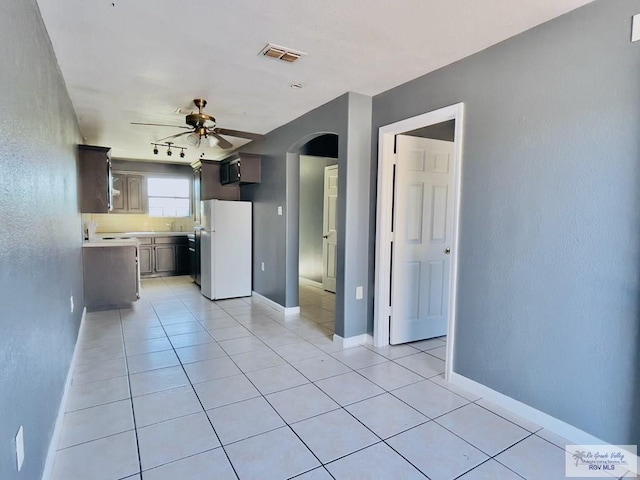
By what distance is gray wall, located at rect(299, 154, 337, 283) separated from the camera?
242 inches

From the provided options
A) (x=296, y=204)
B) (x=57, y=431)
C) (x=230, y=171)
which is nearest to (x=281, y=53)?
(x=296, y=204)

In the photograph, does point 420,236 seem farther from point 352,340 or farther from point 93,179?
point 93,179

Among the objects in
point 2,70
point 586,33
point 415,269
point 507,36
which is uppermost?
point 507,36

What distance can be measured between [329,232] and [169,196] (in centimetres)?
385

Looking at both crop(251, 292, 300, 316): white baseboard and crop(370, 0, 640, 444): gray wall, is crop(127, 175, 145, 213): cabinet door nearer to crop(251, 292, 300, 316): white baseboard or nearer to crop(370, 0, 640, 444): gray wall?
crop(251, 292, 300, 316): white baseboard

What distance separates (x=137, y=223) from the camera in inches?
286

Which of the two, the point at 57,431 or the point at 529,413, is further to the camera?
the point at 529,413

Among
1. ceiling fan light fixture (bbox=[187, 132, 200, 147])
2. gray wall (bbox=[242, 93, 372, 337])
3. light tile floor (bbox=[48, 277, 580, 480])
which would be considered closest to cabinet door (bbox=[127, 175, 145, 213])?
gray wall (bbox=[242, 93, 372, 337])

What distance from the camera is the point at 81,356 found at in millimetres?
3102

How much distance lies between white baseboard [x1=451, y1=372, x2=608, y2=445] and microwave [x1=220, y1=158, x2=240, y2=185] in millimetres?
3822

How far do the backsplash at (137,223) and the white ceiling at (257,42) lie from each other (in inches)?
157

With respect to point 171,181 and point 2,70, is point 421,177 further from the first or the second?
point 171,181

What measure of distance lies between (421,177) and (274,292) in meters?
2.49

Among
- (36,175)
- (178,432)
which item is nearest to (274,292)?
(178,432)
